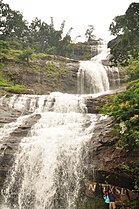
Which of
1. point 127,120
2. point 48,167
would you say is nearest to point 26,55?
point 48,167

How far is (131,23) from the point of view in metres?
19.2

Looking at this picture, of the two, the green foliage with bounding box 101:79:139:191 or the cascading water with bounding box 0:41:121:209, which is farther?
the cascading water with bounding box 0:41:121:209

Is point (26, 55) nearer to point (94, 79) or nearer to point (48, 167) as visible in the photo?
point (94, 79)

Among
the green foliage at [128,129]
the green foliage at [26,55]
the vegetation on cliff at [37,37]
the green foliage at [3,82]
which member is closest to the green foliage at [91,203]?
the green foliage at [128,129]

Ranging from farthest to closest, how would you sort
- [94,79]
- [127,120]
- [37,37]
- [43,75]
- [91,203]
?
[37,37], [94,79], [43,75], [127,120], [91,203]

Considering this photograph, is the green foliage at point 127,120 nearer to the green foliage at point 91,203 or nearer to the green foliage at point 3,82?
the green foliage at point 91,203

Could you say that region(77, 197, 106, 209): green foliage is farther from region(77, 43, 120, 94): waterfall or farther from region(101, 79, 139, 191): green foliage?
region(77, 43, 120, 94): waterfall

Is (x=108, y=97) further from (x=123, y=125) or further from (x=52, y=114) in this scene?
(x=123, y=125)

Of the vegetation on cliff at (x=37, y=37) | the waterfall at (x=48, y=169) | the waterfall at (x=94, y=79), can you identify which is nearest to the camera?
the waterfall at (x=48, y=169)

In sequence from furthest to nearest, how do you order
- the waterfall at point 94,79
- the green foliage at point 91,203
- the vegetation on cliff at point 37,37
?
the vegetation on cliff at point 37,37
the waterfall at point 94,79
the green foliage at point 91,203

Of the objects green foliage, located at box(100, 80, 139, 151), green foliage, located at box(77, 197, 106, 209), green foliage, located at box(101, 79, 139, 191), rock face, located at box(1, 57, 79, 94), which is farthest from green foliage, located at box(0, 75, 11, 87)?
green foliage, located at box(77, 197, 106, 209)

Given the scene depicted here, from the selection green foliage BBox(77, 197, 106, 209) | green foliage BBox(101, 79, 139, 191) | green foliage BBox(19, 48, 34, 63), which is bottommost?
green foliage BBox(77, 197, 106, 209)

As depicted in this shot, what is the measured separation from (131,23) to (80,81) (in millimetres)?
12836

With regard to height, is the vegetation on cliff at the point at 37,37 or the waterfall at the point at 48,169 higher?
the vegetation on cliff at the point at 37,37
